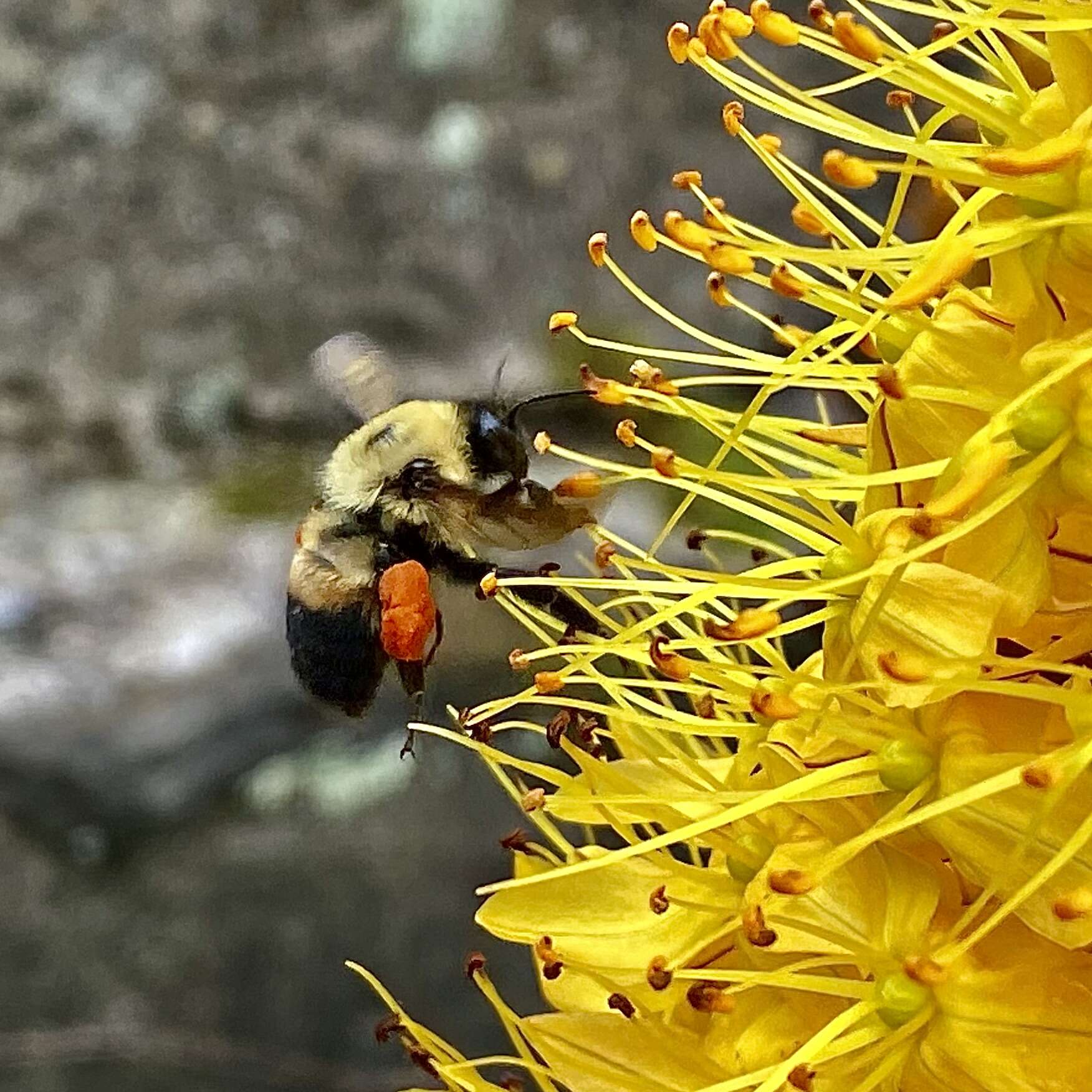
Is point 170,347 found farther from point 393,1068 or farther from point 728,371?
point 393,1068

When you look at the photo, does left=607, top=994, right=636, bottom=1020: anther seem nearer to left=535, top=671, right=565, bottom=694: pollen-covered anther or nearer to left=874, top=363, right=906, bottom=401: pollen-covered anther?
left=535, top=671, right=565, bottom=694: pollen-covered anther

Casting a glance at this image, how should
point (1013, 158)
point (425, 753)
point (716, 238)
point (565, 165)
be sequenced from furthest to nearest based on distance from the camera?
point (565, 165), point (425, 753), point (716, 238), point (1013, 158)

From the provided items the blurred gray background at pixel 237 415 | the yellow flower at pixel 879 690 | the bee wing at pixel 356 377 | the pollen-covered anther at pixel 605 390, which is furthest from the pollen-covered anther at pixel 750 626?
the blurred gray background at pixel 237 415

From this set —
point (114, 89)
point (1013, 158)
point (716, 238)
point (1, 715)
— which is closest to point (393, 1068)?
point (1, 715)

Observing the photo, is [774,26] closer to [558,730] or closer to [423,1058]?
[558,730]

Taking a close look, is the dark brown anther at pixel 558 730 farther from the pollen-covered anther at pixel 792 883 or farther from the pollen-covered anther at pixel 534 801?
the pollen-covered anther at pixel 792 883

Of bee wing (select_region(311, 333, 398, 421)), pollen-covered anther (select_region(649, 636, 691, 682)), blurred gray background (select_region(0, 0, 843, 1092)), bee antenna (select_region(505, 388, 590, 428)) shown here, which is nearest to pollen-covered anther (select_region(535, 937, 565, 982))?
pollen-covered anther (select_region(649, 636, 691, 682))
